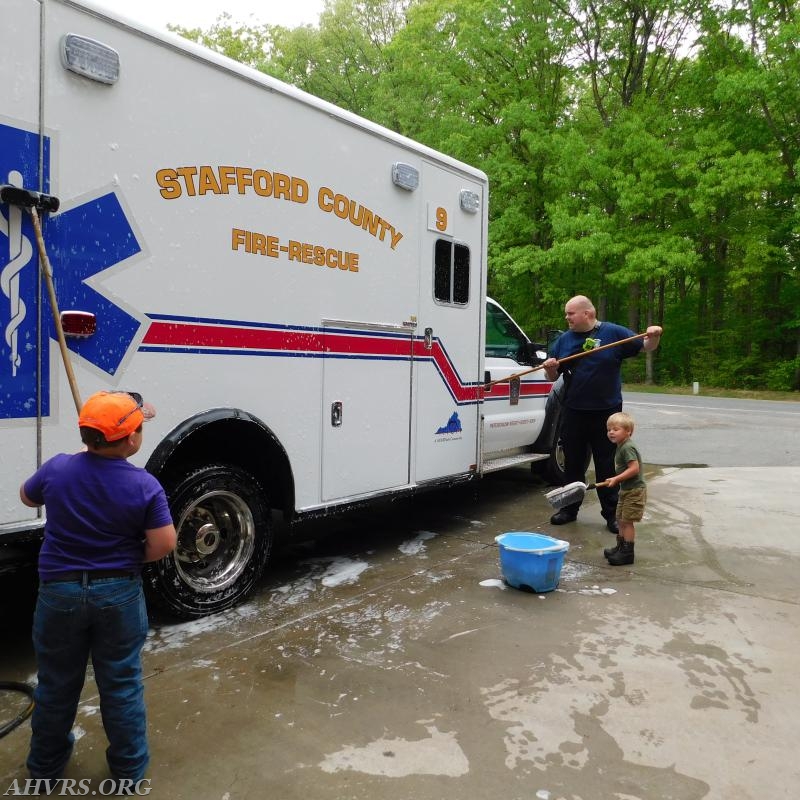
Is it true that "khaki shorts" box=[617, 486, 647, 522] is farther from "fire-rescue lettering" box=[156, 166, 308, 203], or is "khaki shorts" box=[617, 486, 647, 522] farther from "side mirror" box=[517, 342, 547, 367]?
"fire-rescue lettering" box=[156, 166, 308, 203]

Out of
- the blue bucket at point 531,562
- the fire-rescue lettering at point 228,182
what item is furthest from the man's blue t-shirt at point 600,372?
the fire-rescue lettering at point 228,182

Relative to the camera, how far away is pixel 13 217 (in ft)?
10.4

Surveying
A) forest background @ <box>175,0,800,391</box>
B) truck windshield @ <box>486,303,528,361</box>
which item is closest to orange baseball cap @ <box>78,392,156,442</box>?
truck windshield @ <box>486,303,528,361</box>

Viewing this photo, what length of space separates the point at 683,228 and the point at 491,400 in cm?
1889

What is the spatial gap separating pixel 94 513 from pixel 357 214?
2990 millimetres

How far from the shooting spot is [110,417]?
247 cm

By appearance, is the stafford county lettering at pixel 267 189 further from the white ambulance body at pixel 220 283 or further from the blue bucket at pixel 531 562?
the blue bucket at pixel 531 562

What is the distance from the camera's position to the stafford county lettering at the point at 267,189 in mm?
3883

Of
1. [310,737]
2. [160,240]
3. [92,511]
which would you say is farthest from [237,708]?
[160,240]

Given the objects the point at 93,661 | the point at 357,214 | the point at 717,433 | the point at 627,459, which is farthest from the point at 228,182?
the point at 717,433

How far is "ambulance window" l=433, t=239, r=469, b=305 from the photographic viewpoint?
18.8 ft

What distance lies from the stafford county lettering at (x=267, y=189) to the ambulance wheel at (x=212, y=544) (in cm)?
149

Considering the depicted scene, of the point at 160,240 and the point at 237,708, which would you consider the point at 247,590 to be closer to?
the point at 237,708

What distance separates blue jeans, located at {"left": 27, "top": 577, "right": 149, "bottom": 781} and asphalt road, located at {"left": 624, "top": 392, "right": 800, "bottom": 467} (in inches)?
318
